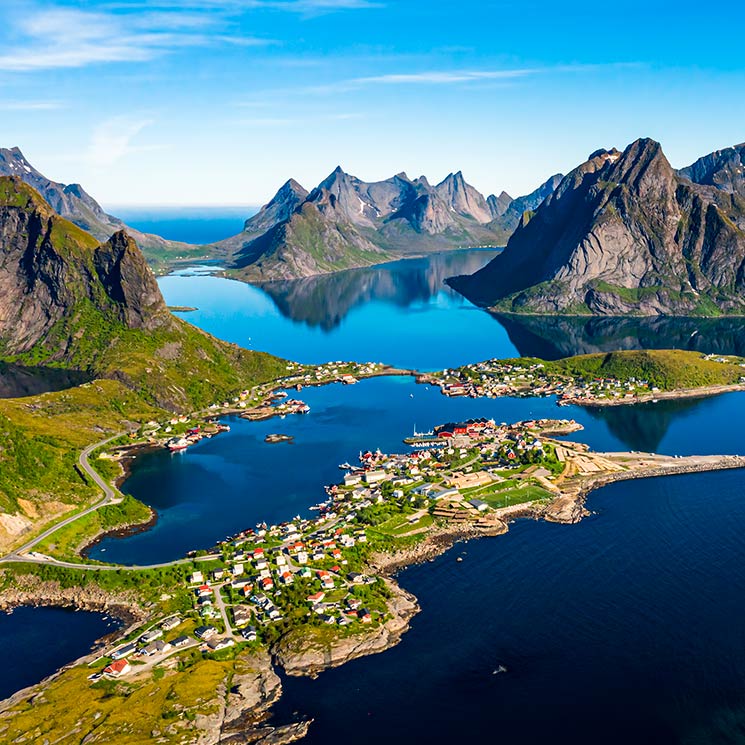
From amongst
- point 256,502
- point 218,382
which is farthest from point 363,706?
point 218,382

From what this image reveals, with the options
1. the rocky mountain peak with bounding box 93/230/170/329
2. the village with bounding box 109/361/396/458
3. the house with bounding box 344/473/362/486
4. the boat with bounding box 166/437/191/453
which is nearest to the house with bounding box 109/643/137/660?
the house with bounding box 344/473/362/486

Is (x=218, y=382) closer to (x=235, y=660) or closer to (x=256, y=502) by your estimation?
(x=256, y=502)

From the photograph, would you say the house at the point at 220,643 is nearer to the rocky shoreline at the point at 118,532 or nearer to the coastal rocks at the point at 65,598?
the coastal rocks at the point at 65,598

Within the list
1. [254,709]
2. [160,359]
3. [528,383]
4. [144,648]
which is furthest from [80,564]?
[528,383]

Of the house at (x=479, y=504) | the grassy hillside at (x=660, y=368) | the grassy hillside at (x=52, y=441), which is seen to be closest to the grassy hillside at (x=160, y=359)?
the grassy hillside at (x=52, y=441)

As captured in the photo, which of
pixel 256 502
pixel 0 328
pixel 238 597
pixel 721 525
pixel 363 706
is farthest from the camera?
pixel 0 328
